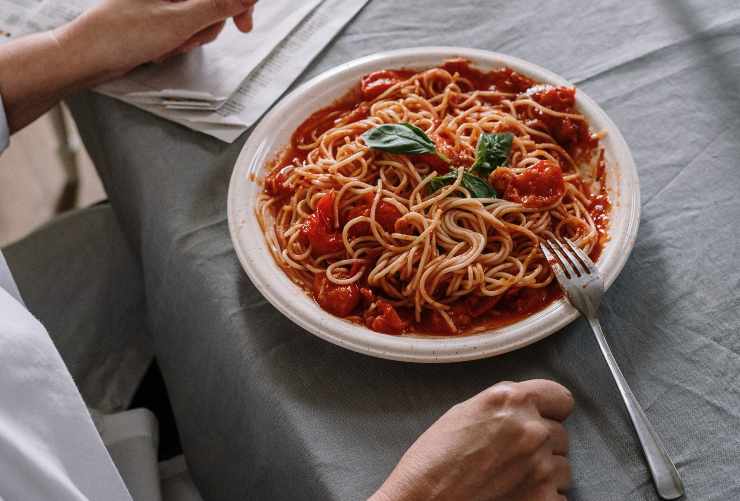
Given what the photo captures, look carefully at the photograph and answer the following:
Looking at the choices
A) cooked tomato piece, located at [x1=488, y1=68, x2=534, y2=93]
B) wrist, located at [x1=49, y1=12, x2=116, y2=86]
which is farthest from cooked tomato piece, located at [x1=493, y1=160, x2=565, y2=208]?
wrist, located at [x1=49, y1=12, x2=116, y2=86]

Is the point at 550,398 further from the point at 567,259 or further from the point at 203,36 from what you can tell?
the point at 203,36

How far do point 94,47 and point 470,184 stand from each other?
30.5 inches

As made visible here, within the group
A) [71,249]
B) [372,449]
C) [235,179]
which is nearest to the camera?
[372,449]

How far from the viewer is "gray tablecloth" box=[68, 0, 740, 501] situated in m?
0.96

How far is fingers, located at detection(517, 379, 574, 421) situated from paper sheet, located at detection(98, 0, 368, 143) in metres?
0.75

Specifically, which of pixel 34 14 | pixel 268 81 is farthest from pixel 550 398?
pixel 34 14

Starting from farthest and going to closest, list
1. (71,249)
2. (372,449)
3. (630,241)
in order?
(71,249) → (630,241) → (372,449)

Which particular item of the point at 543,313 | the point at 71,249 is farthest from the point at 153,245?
the point at 543,313

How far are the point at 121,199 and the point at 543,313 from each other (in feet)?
3.06

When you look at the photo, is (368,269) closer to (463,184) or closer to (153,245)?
(463,184)

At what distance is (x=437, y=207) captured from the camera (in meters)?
1.14

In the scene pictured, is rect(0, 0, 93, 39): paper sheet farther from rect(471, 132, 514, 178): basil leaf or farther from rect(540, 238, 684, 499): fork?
rect(540, 238, 684, 499): fork

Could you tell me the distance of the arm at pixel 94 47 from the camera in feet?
4.46

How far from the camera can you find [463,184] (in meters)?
1.15
